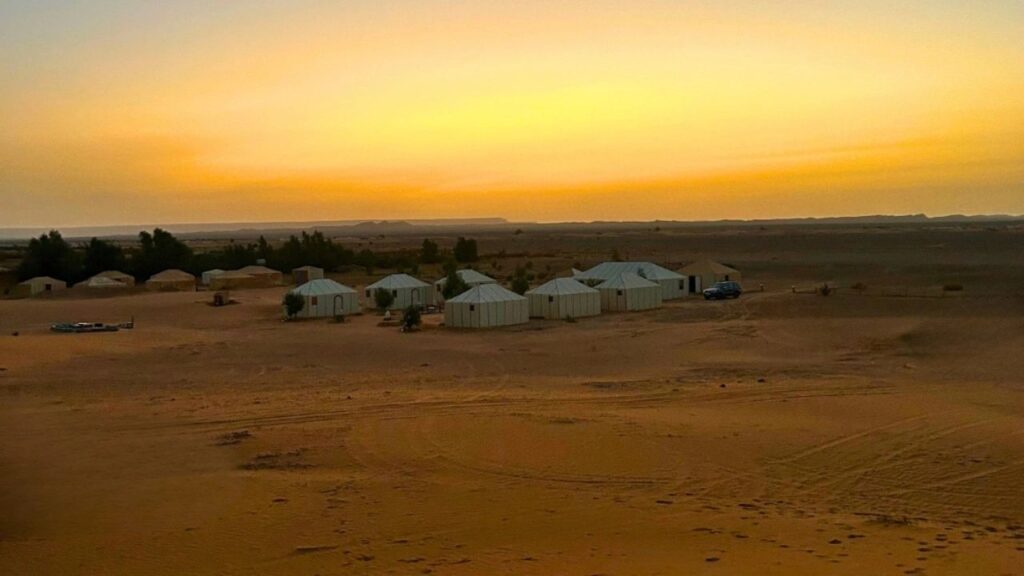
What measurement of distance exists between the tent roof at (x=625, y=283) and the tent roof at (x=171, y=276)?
140ft

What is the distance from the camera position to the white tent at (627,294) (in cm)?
5906

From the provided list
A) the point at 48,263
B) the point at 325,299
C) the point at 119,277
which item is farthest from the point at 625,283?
the point at 48,263

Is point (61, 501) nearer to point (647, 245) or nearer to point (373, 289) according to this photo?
point (373, 289)

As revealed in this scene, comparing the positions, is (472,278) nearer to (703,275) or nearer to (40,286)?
(703,275)

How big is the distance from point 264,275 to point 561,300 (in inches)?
1664

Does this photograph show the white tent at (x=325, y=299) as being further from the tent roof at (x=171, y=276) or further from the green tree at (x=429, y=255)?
the green tree at (x=429, y=255)

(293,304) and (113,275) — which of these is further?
(113,275)

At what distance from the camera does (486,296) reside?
167 ft

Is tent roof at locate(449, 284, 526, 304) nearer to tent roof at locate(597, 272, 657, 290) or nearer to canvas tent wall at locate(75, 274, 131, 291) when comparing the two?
tent roof at locate(597, 272, 657, 290)

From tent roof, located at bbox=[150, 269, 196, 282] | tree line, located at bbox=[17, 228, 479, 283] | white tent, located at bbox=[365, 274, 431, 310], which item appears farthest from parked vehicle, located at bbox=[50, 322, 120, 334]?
tree line, located at bbox=[17, 228, 479, 283]

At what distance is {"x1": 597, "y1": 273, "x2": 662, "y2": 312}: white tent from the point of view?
194 ft

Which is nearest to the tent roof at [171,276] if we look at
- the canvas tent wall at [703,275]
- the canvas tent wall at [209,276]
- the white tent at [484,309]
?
the canvas tent wall at [209,276]

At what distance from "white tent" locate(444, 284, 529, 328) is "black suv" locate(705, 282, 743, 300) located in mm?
16518

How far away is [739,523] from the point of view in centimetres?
1502
